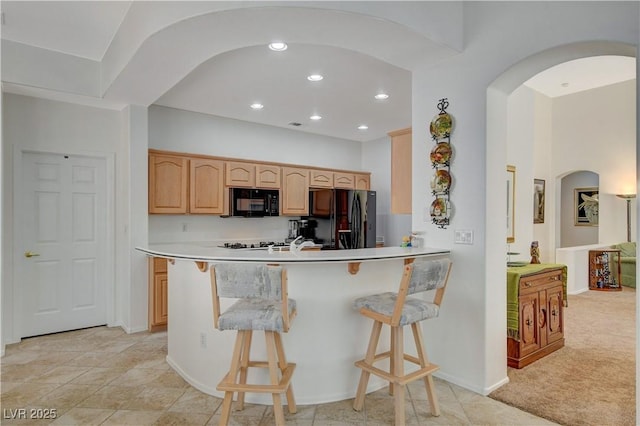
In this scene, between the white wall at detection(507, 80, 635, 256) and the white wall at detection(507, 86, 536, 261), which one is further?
the white wall at detection(507, 80, 635, 256)

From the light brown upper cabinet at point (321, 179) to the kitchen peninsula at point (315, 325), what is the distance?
3.41 meters

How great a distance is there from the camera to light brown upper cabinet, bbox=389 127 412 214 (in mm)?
3785

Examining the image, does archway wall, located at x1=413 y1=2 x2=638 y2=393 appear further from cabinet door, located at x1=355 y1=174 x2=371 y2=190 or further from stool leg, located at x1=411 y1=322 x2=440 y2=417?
cabinet door, located at x1=355 y1=174 x2=371 y2=190

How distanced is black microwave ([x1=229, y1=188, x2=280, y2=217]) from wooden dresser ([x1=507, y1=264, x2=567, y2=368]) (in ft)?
11.0

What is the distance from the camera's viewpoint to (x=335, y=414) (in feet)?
8.10

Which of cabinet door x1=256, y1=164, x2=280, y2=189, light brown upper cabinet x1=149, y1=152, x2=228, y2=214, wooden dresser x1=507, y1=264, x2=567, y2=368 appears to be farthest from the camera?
cabinet door x1=256, y1=164, x2=280, y2=189

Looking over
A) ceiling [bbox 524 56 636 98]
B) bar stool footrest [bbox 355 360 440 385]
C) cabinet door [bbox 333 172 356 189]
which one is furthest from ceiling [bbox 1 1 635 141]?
bar stool footrest [bbox 355 360 440 385]

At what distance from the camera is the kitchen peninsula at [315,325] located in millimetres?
2611

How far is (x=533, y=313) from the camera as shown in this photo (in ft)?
10.9

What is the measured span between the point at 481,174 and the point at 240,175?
11.3 ft

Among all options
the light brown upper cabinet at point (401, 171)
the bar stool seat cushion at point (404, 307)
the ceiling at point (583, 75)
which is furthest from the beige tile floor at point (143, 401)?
the ceiling at point (583, 75)

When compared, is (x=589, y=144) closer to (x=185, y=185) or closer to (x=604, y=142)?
(x=604, y=142)


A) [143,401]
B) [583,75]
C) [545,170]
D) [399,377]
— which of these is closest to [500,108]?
[399,377]

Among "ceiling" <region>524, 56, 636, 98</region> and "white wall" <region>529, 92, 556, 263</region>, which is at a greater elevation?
"ceiling" <region>524, 56, 636, 98</region>
